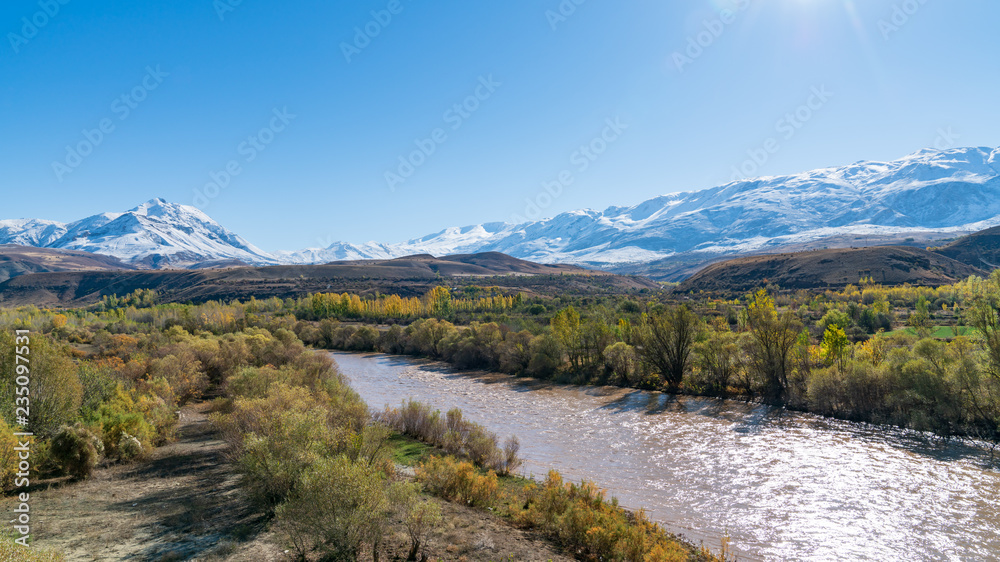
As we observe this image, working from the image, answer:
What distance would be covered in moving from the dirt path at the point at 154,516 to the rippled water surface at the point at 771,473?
682 inches

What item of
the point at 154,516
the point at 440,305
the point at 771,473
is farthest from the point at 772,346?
the point at 440,305

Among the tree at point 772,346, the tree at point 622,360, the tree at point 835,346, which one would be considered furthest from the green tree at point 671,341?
the tree at point 835,346

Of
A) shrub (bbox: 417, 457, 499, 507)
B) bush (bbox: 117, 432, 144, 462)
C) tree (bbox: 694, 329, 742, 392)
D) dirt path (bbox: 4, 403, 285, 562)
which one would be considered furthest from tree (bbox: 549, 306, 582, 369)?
bush (bbox: 117, 432, 144, 462)

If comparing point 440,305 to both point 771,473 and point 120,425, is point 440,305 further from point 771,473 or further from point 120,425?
point 771,473

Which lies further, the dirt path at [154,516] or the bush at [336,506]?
the dirt path at [154,516]

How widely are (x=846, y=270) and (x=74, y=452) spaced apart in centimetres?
19291

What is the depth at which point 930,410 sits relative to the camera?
35.2 m

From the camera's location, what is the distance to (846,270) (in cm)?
16050

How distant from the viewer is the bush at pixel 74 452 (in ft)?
76.5

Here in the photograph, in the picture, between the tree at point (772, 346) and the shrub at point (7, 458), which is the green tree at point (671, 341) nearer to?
the tree at point (772, 346)

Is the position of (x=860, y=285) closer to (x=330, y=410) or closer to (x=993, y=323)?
(x=993, y=323)

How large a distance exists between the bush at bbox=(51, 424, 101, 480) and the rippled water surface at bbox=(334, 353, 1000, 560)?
2369 cm

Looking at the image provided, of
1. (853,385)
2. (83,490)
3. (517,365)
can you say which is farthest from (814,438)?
(83,490)

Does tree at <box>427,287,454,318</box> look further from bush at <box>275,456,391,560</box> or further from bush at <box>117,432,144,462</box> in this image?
bush at <box>275,456,391,560</box>
